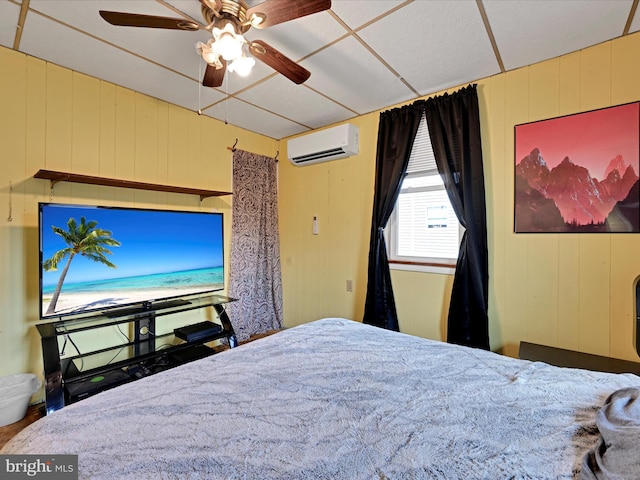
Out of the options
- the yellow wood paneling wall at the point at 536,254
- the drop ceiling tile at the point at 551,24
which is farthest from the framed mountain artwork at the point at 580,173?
the drop ceiling tile at the point at 551,24

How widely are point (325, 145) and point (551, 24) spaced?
192cm

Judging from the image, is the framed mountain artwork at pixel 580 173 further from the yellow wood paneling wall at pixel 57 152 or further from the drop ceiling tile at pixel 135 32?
the yellow wood paneling wall at pixel 57 152

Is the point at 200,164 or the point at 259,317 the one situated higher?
the point at 200,164

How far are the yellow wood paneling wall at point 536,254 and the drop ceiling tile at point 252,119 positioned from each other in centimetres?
82

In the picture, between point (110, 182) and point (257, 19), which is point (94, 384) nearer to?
point (110, 182)

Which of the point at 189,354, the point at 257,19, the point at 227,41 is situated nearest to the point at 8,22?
the point at 227,41

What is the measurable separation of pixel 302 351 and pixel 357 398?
0.49 metres

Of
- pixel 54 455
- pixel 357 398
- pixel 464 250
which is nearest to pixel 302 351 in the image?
pixel 357 398

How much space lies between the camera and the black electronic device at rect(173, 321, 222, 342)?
2571 millimetres

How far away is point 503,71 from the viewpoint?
224cm

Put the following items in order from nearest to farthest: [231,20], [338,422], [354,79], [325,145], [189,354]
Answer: [338,422] < [231,20] < [354,79] < [189,354] < [325,145]

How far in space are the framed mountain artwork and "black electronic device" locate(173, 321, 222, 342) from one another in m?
2.67

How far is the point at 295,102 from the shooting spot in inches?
109

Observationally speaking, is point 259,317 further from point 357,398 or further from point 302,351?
point 357,398
